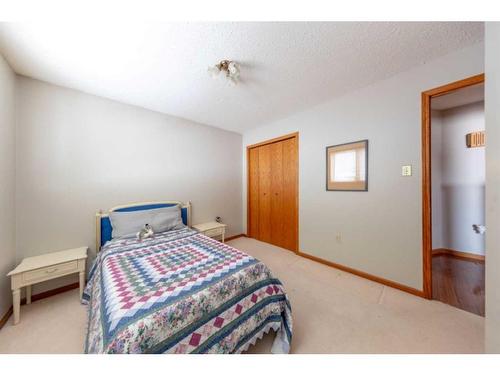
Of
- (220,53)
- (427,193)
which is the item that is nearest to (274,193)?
(427,193)

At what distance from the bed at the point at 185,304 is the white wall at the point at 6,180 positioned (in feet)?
2.22

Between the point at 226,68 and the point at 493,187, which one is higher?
the point at 226,68

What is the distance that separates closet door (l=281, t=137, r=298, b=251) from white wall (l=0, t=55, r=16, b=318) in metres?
3.19

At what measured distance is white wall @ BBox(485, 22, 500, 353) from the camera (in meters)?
0.83

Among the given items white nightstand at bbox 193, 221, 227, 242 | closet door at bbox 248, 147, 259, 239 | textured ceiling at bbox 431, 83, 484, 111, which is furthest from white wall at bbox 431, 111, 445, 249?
white nightstand at bbox 193, 221, 227, 242

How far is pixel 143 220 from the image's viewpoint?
7.43ft

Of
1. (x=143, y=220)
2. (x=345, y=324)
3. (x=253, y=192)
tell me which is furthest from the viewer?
(x=253, y=192)

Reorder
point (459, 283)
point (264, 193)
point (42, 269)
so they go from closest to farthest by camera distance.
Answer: point (42, 269), point (459, 283), point (264, 193)

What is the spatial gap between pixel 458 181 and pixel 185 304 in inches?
162

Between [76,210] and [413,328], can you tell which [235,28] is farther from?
[413,328]

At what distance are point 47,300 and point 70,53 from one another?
2396 millimetres

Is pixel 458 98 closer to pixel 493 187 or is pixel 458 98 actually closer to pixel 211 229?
pixel 493 187

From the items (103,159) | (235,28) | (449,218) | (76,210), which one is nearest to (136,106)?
(103,159)

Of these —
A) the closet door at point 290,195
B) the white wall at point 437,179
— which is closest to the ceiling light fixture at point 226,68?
the closet door at point 290,195
